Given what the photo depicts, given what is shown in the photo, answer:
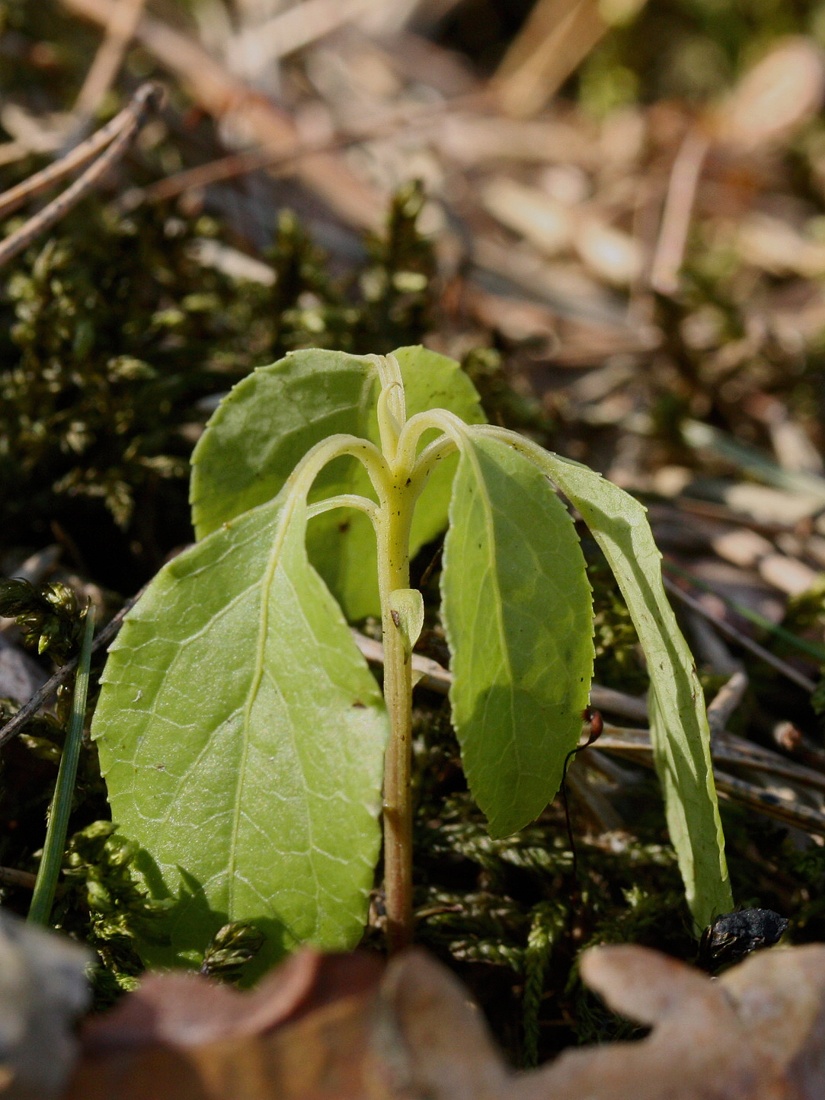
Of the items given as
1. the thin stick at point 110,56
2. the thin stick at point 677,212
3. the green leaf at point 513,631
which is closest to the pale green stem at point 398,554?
the green leaf at point 513,631

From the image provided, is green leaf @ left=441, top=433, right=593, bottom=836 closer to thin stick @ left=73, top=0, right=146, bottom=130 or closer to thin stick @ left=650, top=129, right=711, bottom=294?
thin stick @ left=650, top=129, right=711, bottom=294

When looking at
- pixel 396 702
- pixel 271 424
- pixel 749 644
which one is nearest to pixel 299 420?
pixel 271 424

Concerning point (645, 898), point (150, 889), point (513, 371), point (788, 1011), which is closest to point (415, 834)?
point (645, 898)

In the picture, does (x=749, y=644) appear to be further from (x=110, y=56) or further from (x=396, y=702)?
(x=110, y=56)

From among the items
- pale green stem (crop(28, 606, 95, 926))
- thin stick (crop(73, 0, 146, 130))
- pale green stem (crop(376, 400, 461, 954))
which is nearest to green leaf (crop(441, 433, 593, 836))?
pale green stem (crop(376, 400, 461, 954))

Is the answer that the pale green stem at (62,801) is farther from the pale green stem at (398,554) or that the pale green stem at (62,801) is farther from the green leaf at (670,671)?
the green leaf at (670,671)

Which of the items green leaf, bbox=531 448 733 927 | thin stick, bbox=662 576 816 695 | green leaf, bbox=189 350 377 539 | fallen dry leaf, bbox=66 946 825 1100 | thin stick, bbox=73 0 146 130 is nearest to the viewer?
fallen dry leaf, bbox=66 946 825 1100

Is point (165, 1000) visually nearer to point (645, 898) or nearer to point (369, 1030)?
point (369, 1030)
